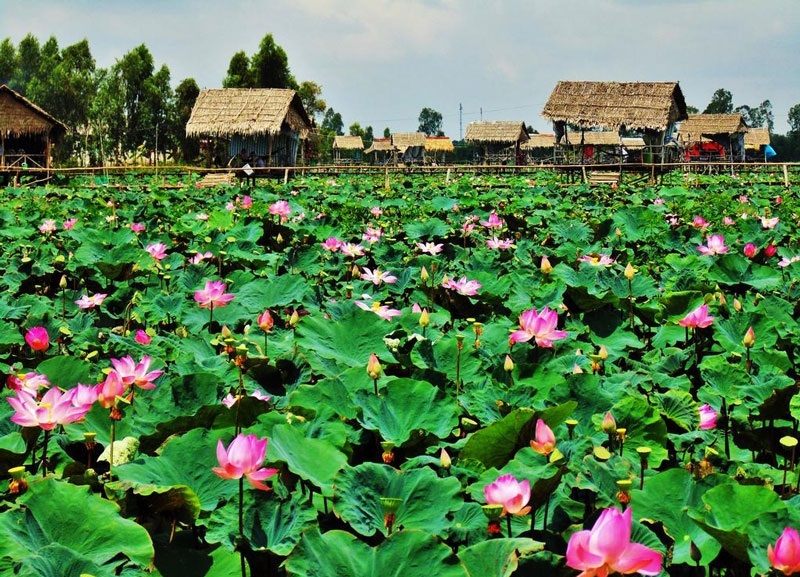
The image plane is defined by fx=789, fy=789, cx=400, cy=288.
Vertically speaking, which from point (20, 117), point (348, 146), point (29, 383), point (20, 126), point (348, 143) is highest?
point (348, 143)

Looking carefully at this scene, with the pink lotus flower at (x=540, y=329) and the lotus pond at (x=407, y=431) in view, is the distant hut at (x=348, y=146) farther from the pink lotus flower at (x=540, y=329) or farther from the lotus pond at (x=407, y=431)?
the pink lotus flower at (x=540, y=329)

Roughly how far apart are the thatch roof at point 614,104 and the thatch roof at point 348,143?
32.0m

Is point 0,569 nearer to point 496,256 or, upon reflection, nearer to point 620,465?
point 620,465

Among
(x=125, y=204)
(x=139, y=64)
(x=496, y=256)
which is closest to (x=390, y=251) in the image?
(x=496, y=256)

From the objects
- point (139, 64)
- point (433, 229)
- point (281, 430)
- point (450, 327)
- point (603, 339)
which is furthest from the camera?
point (139, 64)

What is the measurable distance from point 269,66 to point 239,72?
1502 mm

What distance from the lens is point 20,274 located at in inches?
129

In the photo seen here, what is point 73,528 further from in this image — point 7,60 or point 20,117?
point 7,60

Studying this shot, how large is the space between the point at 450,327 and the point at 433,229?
1.93 metres

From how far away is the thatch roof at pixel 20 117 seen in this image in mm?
22344

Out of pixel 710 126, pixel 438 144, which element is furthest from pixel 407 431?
pixel 438 144

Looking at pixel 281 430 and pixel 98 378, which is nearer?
pixel 281 430

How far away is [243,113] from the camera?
82.7 feet

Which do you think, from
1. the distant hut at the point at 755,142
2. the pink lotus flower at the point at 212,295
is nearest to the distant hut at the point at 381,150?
the distant hut at the point at 755,142
